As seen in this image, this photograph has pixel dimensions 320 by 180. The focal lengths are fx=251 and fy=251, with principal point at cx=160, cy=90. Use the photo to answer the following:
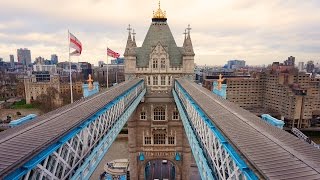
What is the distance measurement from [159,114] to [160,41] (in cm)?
1082

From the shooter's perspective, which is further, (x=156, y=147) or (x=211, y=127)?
(x=156, y=147)

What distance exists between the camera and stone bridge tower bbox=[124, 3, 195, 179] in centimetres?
3625

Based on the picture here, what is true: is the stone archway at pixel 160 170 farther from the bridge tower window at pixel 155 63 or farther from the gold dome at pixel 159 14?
the gold dome at pixel 159 14

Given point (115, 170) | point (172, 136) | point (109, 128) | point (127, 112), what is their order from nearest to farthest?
point (109, 128) → point (127, 112) → point (172, 136) → point (115, 170)

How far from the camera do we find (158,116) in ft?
119

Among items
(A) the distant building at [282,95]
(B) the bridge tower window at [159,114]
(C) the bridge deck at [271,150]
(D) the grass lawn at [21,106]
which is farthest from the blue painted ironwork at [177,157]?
(D) the grass lawn at [21,106]

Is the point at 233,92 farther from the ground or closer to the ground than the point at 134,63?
closer to the ground

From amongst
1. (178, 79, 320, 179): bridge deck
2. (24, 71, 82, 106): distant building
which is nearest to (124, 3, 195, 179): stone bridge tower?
(178, 79, 320, 179): bridge deck

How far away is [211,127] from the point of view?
38.0 ft

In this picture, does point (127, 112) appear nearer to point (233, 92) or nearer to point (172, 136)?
point (172, 136)

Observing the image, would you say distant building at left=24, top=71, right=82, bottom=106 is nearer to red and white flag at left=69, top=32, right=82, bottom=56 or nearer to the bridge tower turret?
the bridge tower turret

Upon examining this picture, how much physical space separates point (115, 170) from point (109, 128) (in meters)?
25.4

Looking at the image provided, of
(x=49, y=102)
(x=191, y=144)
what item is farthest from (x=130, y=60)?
(x=49, y=102)

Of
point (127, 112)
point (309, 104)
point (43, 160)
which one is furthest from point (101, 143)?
point (309, 104)
